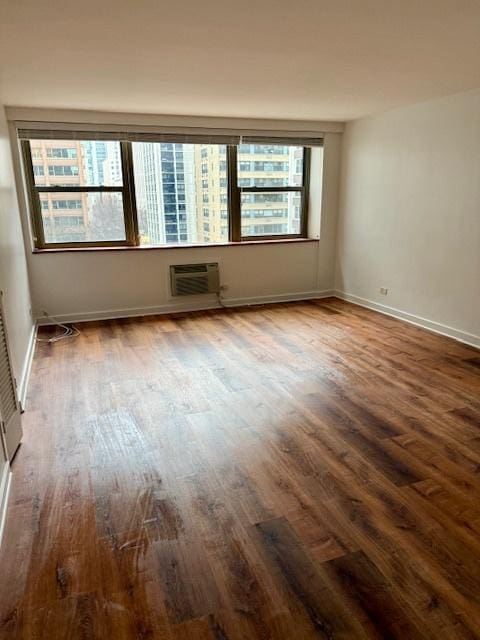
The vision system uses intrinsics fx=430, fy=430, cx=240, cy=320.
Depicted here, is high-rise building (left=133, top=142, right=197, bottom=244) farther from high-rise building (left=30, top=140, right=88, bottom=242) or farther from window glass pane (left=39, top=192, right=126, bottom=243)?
high-rise building (left=30, top=140, right=88, bottom=242)

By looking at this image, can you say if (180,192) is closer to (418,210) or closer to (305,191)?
(305,191)

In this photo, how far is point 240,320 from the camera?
486cm

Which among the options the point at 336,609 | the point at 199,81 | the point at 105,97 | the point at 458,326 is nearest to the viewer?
the point at 336,609

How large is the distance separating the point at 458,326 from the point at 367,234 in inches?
64.0

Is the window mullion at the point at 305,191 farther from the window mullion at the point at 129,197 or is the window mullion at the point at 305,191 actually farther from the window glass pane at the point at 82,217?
the window glass pane at the point at 82,217

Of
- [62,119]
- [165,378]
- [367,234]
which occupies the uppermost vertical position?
[62,119]

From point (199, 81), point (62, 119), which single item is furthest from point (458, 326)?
point (62, 119)

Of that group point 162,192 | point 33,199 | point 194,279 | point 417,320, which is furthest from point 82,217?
point 417,320

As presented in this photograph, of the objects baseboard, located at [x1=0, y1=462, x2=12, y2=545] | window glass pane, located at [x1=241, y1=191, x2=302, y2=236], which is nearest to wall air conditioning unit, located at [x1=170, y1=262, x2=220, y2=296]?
window glass pane, located at [x1=241, y1=191, x2=302, y2=236]

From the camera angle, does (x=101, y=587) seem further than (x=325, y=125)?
No

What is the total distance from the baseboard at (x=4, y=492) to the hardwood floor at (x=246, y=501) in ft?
0.14

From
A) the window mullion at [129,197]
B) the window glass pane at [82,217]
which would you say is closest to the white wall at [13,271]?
the window glass pane at [82,217]

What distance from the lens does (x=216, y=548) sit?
169 cm

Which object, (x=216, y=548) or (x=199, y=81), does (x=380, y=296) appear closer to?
(x=199, y=81)
